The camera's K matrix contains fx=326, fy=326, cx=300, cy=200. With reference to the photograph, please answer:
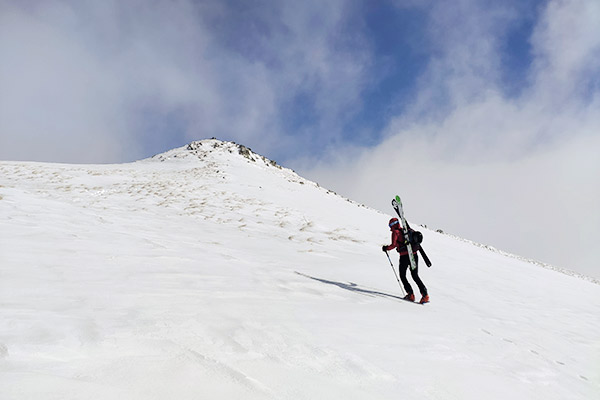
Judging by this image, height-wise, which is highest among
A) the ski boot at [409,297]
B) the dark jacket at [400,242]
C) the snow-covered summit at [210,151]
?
the snow-covered summit at [210,151]

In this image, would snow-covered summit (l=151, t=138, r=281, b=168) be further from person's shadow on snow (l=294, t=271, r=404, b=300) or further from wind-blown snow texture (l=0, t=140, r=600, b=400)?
person's shadow on snow (l=294, t=271, r=404, b=300)

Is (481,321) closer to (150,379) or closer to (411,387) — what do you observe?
(411,387)

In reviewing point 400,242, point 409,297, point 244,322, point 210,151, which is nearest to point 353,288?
point 409,297

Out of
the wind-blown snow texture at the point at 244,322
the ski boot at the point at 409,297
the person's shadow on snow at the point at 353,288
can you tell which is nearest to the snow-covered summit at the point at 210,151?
the wind-blown snow texture at the point at 244,322

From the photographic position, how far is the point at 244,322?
3980mm

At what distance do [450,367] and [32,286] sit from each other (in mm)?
5157

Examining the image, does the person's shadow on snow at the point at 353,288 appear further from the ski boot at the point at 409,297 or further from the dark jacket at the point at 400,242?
the dark jacket at the point at 400,242

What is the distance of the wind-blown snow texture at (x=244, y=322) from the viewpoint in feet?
8.57

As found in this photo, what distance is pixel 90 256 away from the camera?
19.0ft

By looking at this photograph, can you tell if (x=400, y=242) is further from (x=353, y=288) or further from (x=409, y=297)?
(x=353, y=288)

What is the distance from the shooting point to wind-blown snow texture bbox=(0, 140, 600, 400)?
8.57ft

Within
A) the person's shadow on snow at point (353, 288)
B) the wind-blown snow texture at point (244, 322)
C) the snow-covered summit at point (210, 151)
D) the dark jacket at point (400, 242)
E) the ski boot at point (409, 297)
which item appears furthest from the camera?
the snow-covered summit at point (210, 151)

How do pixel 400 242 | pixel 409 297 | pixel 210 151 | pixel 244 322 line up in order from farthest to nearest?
pixel 210 151
pixel 400 242
pixel 409 297
pixel 244 322

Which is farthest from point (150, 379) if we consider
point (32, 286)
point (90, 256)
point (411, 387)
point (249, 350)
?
point (90, 256)
